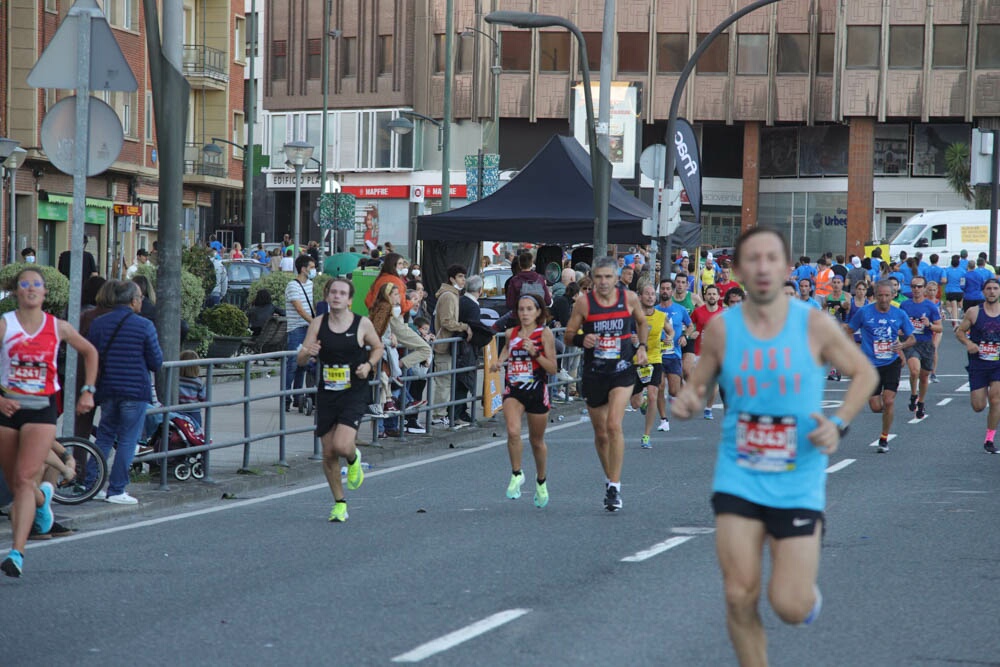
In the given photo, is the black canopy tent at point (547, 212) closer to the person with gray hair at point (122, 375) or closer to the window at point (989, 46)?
the person with gray hair at point (122, 375)

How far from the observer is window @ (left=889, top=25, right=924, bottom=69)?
62.2 m

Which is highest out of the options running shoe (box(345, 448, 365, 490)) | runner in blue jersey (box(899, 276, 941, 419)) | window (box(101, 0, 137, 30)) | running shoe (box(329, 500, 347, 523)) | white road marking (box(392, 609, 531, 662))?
window (box(101, 0, 137, 30))

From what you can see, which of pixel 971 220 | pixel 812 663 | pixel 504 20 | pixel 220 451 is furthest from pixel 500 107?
pixel 812 663

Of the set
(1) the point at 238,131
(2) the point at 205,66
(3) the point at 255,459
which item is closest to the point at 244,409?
(3) the point at 255,459

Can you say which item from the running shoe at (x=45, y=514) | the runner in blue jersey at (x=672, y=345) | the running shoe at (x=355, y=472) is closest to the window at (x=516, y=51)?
the runner in blue jersey at (x=672, y=345)

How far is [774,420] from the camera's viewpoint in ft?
17.7

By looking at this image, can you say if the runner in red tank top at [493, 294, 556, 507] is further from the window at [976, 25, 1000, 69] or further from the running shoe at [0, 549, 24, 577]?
the window at [976, 25, 1000, 69]

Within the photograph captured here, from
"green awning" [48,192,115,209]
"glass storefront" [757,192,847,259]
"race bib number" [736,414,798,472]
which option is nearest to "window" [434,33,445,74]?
"glass storefront" [757,192,847,259]

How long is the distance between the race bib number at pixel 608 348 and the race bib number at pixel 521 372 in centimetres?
57

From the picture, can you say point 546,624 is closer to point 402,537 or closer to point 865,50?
point 402,537

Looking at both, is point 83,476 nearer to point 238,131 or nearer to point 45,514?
point 45,514

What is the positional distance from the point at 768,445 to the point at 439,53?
6172cm

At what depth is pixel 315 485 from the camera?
1365cm

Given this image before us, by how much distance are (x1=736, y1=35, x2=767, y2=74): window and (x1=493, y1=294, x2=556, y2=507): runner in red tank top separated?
176 feet
